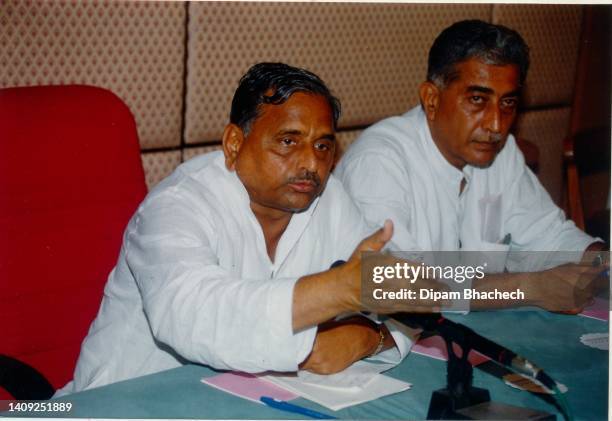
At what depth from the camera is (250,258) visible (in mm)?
1396

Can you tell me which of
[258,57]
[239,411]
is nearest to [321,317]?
[239,411]

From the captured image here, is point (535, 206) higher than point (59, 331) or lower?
higher

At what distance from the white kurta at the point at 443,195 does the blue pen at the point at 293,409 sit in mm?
705

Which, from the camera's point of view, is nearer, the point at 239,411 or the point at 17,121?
the point at 239,411

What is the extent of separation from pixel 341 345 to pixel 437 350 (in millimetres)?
158

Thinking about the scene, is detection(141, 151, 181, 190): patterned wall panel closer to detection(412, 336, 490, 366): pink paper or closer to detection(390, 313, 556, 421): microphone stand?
detection(412, 336, 490, 366): pink paper

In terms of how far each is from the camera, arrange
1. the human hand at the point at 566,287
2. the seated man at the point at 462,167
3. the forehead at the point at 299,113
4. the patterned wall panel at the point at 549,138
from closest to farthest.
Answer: the forehead at the point at 299,113
the human hand at the point at 566,287
the seated man at the point at 462,167
the patterned wall panel at the point at 549,138

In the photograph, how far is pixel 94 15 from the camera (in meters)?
1.76

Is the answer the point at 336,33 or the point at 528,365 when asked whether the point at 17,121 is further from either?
the point at 336,33

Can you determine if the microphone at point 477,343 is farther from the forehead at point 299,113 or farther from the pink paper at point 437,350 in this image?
the forehead at point 299,113

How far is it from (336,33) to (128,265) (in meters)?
1.19

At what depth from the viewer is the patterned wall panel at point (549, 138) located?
284 centimetres

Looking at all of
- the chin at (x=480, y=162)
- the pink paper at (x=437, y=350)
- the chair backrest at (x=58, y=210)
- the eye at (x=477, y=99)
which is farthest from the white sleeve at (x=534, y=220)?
the chair backrest at (x=58, y=210)

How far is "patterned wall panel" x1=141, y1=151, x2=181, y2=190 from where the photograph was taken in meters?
1.96
